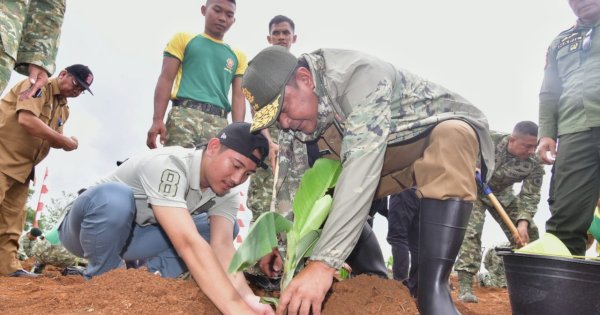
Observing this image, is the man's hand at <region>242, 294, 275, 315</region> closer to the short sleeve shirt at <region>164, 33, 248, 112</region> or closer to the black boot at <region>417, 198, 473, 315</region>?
the black boot at <region>417, 198, 473, 315</region>

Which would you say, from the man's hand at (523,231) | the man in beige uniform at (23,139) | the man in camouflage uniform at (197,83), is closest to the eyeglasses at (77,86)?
the man in beige uniform at (23,139)

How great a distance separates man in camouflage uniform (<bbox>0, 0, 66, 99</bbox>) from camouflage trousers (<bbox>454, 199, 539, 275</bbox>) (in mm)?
3404

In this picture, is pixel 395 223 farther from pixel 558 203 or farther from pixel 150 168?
pixel 150 168

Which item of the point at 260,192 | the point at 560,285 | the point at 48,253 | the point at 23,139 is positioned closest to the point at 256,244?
the point at 560,285

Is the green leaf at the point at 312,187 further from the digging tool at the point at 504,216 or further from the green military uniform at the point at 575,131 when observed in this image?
the digging tool at the point at 504,216

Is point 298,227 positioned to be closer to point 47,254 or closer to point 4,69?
point 4,69

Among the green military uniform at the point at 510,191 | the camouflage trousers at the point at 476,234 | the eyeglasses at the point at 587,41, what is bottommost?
the camouflage trousers at the point at 476,234

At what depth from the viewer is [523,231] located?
406 cm

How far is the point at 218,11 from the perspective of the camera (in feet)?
11.8

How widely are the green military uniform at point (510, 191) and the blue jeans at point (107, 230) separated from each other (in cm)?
277

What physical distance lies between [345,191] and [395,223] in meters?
2.19

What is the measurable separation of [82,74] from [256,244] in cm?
302

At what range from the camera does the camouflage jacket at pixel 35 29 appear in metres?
1.99

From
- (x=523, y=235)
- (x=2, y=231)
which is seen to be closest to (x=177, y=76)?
(x=2, y=231)
